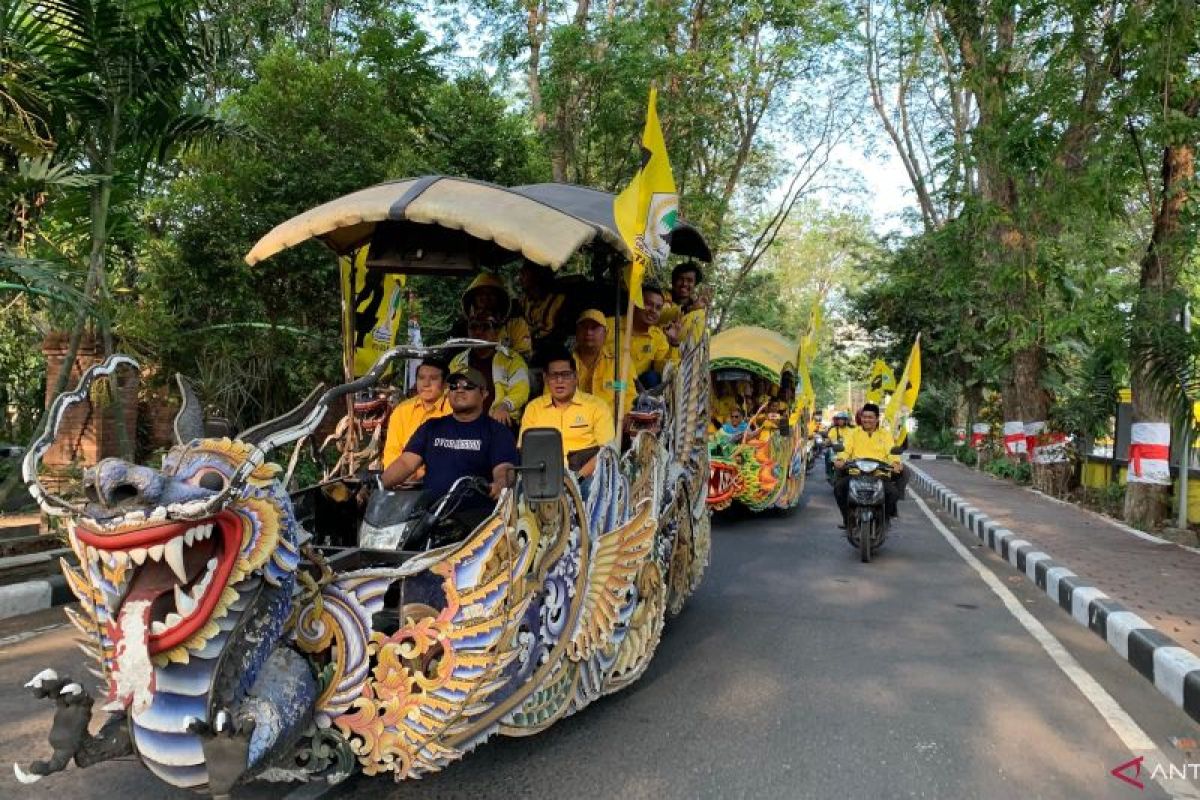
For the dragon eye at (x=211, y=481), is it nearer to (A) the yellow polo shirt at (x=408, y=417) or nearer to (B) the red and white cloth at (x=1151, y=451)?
(A) the yellow polo shirt at (x=408, y=417)

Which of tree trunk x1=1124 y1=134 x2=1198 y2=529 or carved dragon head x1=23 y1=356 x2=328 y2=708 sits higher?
tree trunk x1=1124 y1=134 x2=1198 y2=529

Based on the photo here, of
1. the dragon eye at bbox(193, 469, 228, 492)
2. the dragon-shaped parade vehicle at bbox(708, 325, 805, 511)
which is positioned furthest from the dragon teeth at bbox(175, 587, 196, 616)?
the dragon-shaped parade vehicle at bbox(708, 325, 805, 511)

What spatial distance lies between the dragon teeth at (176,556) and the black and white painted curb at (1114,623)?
438 cm

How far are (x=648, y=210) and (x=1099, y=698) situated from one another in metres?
3.26

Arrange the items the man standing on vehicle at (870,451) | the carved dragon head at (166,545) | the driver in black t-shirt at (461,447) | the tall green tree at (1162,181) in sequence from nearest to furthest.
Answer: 1. the carved dragon head at (166,545)
2. the driver in black t-shirt at (461,447)
3. the tall green tree at (1162,181)
4. the man standing on vehicle at (870,451)

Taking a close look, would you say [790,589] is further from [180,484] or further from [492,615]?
[180,484]

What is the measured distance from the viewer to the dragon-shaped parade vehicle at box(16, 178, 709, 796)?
7.22 feet

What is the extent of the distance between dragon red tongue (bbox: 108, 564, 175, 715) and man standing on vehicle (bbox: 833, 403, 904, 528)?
6.84 meters

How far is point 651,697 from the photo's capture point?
4.24 meters

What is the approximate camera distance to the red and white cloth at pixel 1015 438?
54.1 ft

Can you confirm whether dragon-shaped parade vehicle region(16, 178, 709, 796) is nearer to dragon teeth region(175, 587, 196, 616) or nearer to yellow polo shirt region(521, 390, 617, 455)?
dragon teeth region(175, 587, 196, 616)

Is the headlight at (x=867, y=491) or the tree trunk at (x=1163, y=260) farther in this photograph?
the tree trunk at (x=1163, y=260)

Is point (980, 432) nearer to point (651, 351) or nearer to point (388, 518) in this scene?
point (651, 351)

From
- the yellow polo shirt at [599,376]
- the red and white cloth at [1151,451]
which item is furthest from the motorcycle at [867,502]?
the yellow polo shirt at [599,376]
